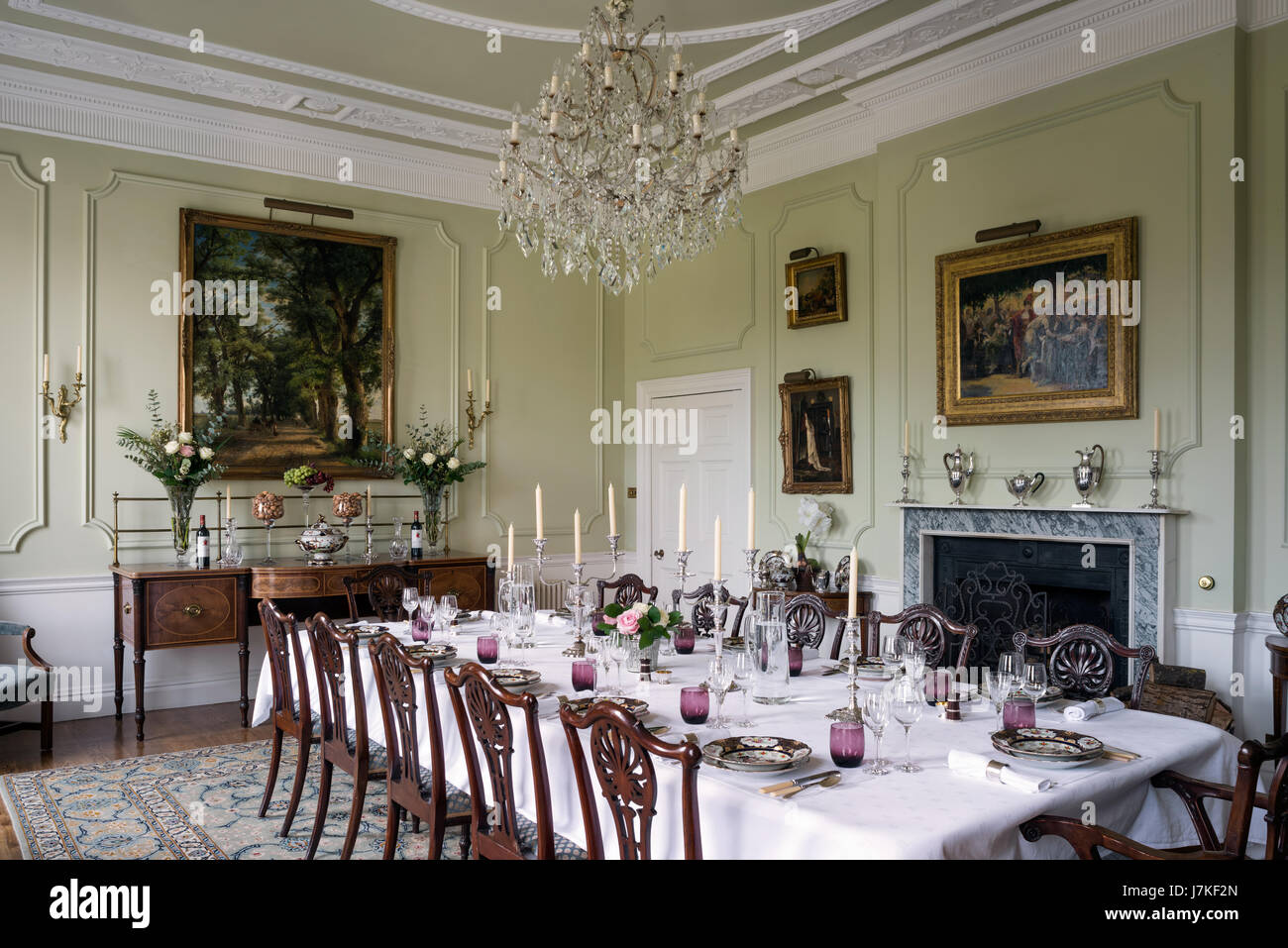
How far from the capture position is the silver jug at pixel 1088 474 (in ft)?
14.5

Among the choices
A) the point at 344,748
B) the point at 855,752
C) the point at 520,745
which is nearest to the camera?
the point at 855,752

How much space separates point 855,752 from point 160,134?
17.9ft

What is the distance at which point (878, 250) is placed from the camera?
217 inches

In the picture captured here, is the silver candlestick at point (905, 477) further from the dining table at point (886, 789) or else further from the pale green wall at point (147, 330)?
the pale green wall at point (147, 330)

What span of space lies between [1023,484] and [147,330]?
4964mm

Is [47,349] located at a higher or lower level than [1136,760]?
higher

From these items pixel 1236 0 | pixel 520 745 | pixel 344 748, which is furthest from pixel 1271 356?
pixel 344 748

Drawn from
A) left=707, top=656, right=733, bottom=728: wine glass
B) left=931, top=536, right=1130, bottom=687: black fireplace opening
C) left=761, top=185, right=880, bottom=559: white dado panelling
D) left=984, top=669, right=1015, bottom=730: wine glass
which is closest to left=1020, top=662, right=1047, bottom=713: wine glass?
left=984, top=669, right=1015, bottom=730: wine glass

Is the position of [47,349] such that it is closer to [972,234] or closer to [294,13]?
[294,13]

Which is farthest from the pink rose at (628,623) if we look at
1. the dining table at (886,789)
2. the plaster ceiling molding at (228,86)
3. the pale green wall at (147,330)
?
the plaster ceiling molding at (228,86)

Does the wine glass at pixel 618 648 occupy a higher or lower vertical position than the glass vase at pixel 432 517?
lower

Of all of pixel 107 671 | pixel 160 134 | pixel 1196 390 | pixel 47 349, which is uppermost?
pixel 160 134

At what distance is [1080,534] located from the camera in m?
4.50

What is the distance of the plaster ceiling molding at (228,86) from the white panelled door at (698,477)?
2.28 meters
